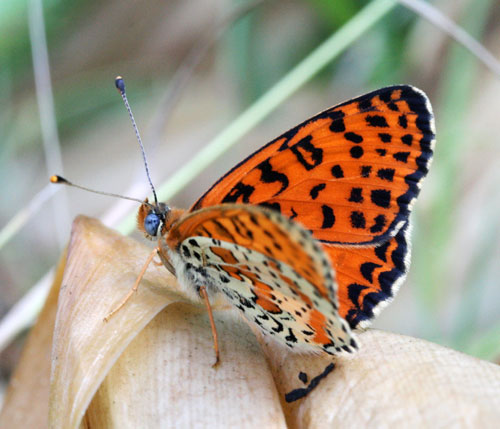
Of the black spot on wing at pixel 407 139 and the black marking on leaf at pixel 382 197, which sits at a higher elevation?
the black spot on wing at pixel 407 139

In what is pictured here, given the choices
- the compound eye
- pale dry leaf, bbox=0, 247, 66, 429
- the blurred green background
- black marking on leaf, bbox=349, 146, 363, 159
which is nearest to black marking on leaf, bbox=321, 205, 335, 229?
black marking on leaf, bbox=349, 146, 363, 159

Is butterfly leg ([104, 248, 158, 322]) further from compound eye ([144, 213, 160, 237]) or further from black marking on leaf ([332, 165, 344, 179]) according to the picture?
black marking on leaf ([332, 165, 344, 179])

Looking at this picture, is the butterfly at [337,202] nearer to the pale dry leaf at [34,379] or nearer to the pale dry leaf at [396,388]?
the pale dry leaf at [396,388]

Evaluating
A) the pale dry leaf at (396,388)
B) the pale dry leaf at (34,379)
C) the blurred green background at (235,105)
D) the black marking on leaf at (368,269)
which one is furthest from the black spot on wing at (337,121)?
the blurred green background at (235,105)

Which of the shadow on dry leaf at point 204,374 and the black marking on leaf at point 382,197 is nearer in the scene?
the shadow on dry leaf at point 204,374

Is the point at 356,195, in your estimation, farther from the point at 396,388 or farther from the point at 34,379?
the point at 34,379

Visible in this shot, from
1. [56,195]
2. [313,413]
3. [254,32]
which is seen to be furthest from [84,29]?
[313,413]

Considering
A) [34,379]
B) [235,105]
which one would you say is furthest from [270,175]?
[235,105]
